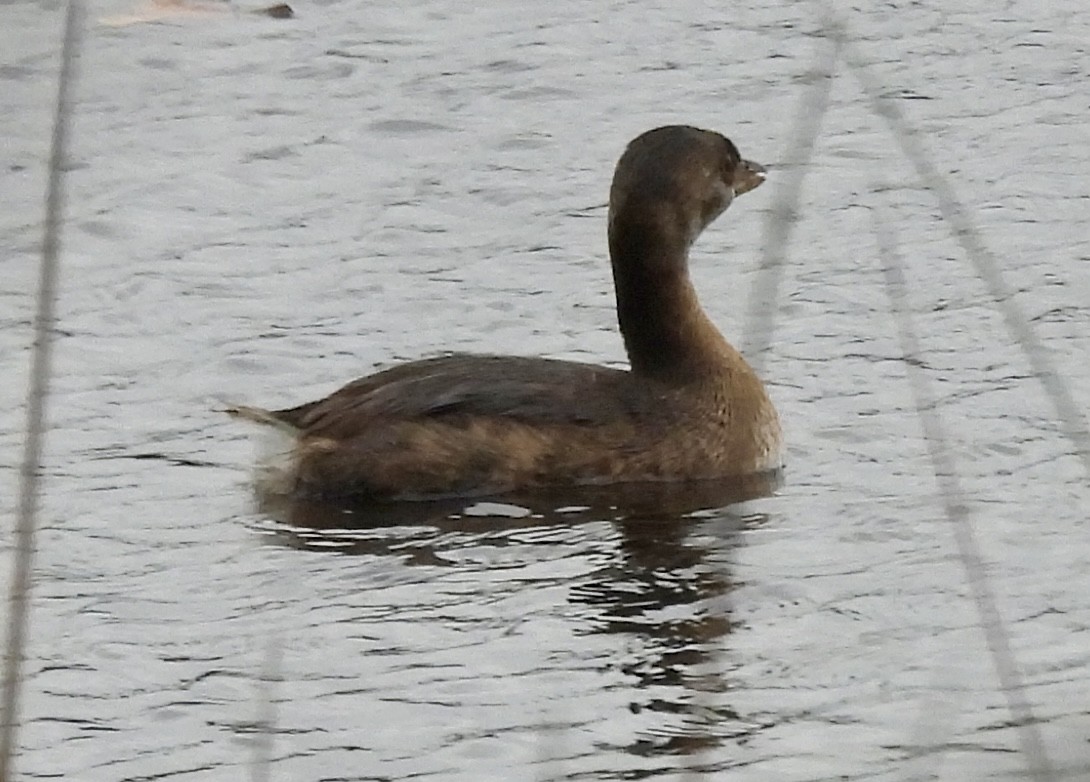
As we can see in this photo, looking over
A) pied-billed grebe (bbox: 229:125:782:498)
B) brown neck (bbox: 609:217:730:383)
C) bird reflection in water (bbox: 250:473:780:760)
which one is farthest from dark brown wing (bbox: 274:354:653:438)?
brown neck (bbox: 609:217:730:383)

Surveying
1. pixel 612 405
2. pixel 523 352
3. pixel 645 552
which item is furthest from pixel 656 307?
pixel 645 552

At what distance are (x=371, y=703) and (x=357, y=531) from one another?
1.55 meters

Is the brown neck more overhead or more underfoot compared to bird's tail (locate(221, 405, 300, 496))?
more overhead

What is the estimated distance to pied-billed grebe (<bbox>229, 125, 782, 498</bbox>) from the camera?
8164mm

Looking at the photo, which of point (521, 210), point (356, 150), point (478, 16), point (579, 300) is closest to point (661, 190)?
point (579, 300)

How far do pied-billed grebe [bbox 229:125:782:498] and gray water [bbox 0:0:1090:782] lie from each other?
0.17m

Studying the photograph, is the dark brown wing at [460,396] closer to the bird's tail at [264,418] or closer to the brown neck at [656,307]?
the bird's tail at [264,418]

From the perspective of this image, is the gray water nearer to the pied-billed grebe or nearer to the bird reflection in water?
the bird reflection in water

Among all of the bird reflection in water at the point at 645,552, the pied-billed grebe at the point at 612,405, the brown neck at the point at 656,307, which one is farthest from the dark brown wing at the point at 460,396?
A: the brown neck at the point at 656,307

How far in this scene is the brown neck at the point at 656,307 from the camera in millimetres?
8648

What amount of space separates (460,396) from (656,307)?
2.63 ft

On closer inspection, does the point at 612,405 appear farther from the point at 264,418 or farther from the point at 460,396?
the point at 264,418

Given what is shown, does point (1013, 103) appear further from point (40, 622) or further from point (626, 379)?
point (40, 622)

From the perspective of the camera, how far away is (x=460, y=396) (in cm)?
816
